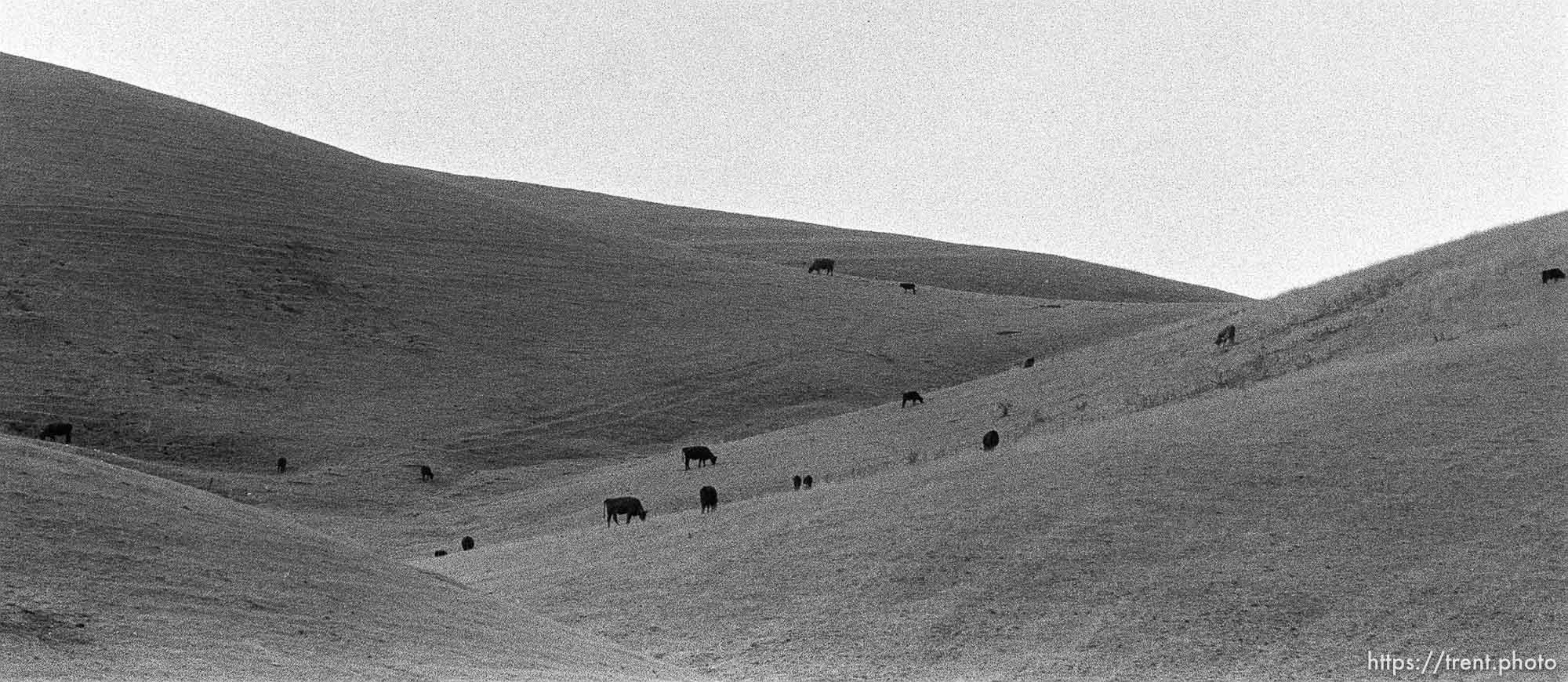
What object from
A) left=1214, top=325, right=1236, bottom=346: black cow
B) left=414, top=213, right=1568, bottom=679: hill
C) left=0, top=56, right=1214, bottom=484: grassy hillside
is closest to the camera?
left=414, top=213, right=1568, bottom=679: hill

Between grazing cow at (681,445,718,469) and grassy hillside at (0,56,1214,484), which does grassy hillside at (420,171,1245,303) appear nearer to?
grassy hillside at (0,56,1214,484)

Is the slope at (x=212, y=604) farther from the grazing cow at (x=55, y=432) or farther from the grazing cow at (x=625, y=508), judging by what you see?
the grazing cow at (x=55, y=432)

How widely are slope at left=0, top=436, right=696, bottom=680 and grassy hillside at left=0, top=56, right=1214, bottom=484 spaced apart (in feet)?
70.8

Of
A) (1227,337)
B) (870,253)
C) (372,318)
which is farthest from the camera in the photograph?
(870,253)

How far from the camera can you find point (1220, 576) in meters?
18.1

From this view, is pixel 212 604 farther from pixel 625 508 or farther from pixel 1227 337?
pixel 1227 337

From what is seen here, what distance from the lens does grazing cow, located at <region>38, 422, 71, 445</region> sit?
37.7 meters

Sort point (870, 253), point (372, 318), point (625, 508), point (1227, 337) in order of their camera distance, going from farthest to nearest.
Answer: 1. point (870, 253)
2. point (372, 318)
3. point (1227, 337)
4. point (625, 508)

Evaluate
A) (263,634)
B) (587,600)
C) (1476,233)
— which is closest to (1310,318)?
(1476,233)

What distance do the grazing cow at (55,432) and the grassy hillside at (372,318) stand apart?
3.05ft

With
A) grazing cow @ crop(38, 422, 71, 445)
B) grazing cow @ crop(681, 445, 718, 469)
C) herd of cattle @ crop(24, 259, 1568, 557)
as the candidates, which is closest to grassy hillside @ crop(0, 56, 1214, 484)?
grazing cow @ crop(38, 422, 71, 445)

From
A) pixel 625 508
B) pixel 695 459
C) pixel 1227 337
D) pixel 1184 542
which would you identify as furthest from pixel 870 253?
pixel 1184 542

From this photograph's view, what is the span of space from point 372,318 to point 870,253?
44632 millimetres

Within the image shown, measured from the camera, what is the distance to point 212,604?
1470 cm
